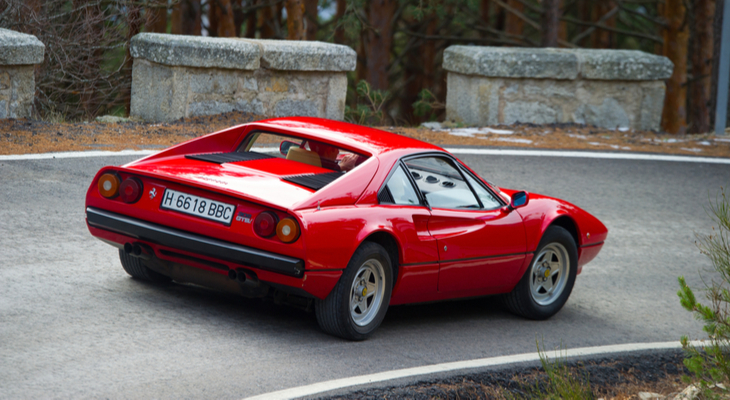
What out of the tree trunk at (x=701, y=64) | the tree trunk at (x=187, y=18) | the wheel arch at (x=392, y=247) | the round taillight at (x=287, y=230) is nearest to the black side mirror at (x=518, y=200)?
the wheel arch at (x=392, y=247)

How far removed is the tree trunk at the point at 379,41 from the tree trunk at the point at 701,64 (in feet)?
30.8

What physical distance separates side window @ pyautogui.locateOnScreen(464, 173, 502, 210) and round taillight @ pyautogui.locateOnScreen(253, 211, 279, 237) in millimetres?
1689

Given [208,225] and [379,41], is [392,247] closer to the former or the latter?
[208,225]

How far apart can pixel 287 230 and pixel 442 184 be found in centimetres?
148

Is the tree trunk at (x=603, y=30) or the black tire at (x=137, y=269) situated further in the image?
the tree trunk at (x=603, y=30)

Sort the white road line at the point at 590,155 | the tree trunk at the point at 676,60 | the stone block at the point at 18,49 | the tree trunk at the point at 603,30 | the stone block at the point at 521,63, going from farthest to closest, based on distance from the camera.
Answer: the tree trunk at the point at 603,30, the tree trunk at the point at 676,60, the stone block at the point at 521,63, the white road line at the point at 590,155, the stone block at the point at 18,49

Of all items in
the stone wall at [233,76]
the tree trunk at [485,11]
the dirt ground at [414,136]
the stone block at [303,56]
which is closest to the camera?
the dirt ground at [414,136]

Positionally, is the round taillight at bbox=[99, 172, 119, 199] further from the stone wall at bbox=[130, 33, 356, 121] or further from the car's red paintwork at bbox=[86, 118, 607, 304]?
the stone wall at bbox=[130, 33, 356, 121]

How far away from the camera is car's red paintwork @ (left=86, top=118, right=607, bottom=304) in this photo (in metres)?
4.58

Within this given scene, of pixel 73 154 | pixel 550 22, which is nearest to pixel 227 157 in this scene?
pixel 73 154

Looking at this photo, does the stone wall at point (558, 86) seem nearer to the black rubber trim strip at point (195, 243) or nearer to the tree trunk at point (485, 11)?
the black rubber trim strip at point (195, 243)

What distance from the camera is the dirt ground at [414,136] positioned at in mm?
9836

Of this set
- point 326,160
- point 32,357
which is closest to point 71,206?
point 326,160

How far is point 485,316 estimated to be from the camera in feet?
20.2
